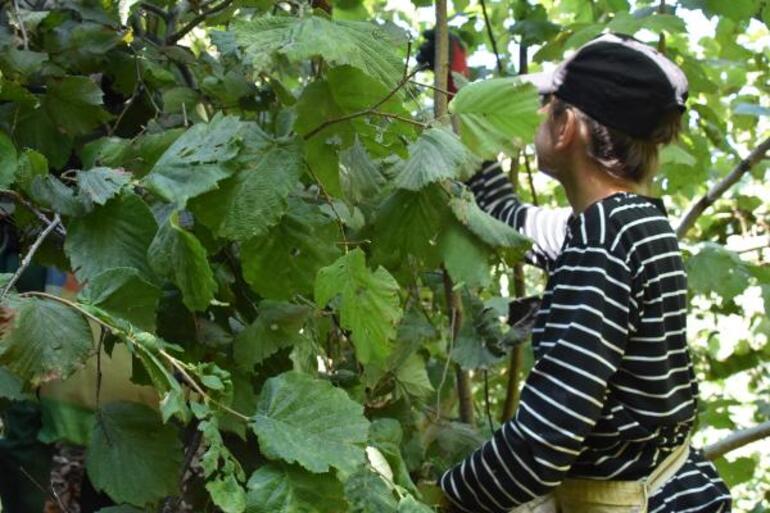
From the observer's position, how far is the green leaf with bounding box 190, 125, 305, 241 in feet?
4.00

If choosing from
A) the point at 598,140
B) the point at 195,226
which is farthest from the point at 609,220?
the point at 195,226

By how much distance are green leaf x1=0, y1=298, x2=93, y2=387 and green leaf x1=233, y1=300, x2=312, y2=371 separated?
370 mm

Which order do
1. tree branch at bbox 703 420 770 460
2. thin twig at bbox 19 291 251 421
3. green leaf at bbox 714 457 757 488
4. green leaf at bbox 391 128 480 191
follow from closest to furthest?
thin twig at bbox 19 291 251 421 < green leaf at bbox 391 128 480 191 < tree branch at bbox 703 420 770 460 < green leaf at bbox 714 457 757 488

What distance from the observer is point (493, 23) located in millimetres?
3141

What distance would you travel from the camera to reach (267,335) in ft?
4.63

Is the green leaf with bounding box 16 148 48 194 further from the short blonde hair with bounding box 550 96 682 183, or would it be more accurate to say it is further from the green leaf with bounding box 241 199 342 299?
the short blonde hair with bounding box 550 96 682 183

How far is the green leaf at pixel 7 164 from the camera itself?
1.18 metres

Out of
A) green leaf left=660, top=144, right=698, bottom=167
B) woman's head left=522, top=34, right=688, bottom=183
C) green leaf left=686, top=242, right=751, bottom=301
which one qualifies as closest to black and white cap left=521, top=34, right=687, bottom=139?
woman's head left=522, top=34, right=688, bottom=183

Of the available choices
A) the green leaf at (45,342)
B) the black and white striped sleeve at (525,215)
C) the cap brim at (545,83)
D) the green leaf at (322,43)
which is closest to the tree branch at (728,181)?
the black and white striped sleeve at (525,215)

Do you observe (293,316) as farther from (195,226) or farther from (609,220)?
(609,220)

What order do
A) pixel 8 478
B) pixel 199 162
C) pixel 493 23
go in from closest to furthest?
1. pixel 199 162
2. pixel 8 478
3. pixel 493 23

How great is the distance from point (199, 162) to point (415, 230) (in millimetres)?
387

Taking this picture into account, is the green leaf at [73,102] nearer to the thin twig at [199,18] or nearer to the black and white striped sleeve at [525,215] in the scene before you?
the thin twig at [199,18]

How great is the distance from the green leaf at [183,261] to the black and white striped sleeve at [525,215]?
103 cm
